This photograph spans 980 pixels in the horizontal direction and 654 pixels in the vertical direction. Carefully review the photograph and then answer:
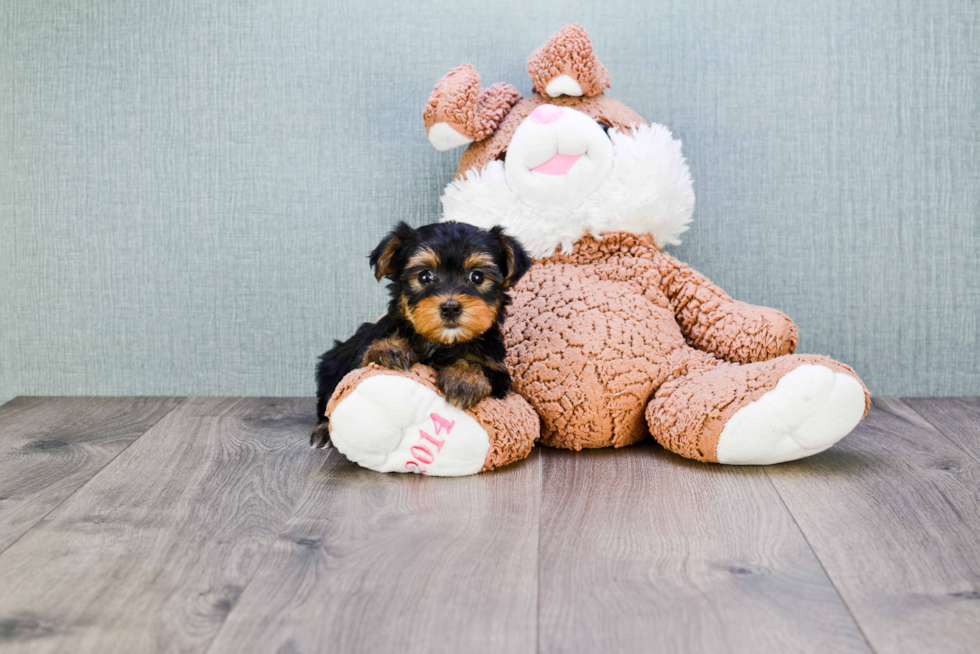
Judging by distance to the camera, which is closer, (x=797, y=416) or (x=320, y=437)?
(x=797, y=416)

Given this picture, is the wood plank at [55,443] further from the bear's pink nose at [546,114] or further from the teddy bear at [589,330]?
the bear's pink nose at [546,114]

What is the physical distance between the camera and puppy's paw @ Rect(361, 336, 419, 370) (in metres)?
1.87

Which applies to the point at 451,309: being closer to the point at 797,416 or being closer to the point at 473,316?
the point at 473,316

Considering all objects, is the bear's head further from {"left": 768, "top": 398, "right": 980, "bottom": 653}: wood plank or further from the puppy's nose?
{"left": 768, "top": 398, "right": 980, "bottom": 653}: wood plank

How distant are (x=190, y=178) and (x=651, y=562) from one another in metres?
2.02

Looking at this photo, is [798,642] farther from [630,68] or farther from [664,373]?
[630,68]

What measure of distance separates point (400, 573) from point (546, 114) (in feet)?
4.30

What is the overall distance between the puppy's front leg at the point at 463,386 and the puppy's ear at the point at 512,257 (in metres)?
0.24

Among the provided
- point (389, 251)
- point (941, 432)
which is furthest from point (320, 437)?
point (941, 432)

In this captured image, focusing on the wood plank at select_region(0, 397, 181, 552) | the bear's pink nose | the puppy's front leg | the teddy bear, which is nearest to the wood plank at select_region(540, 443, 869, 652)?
the teddy bear

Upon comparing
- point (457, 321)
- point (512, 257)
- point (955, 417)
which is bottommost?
point (955, 417)

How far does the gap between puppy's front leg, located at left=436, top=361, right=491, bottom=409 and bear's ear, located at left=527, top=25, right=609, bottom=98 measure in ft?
2.95

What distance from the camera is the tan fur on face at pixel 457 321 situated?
1777 mm

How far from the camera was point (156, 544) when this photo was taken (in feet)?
5.01
